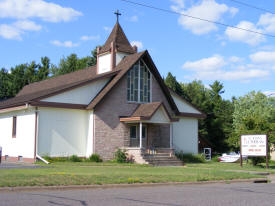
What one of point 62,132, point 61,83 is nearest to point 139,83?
point 62,132

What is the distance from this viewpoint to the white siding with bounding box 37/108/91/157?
2650 cm

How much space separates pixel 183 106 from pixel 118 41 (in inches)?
312

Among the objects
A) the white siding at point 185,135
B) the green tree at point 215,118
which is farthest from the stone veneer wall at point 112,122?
the green tree at point 215,118

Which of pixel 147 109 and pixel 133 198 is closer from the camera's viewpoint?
pixel 133 198

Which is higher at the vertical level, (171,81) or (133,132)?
(171,81)

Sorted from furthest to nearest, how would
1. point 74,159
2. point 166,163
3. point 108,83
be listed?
point 108,83 → point 166,163 → point 74,159

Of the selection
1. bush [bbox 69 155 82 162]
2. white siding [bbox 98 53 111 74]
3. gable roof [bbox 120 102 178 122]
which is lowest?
bush [bbox 69 155 82 162]

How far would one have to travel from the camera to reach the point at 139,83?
3017cm

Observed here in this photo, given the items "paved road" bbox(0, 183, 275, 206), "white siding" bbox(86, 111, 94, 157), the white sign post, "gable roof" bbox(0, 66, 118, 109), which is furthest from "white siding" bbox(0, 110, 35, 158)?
"paved road" bbox(0, 183, 275, 206)

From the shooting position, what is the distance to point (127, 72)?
95.6 ft

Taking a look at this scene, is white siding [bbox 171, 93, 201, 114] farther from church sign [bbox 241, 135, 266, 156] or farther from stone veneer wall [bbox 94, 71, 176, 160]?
church sign [bbox 241, 135, 266, 156]

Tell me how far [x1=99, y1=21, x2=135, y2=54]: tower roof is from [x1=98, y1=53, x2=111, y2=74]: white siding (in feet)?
1.64

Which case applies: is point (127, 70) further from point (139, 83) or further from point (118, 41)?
point (118, 41)

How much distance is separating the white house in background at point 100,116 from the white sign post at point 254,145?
5504mm
